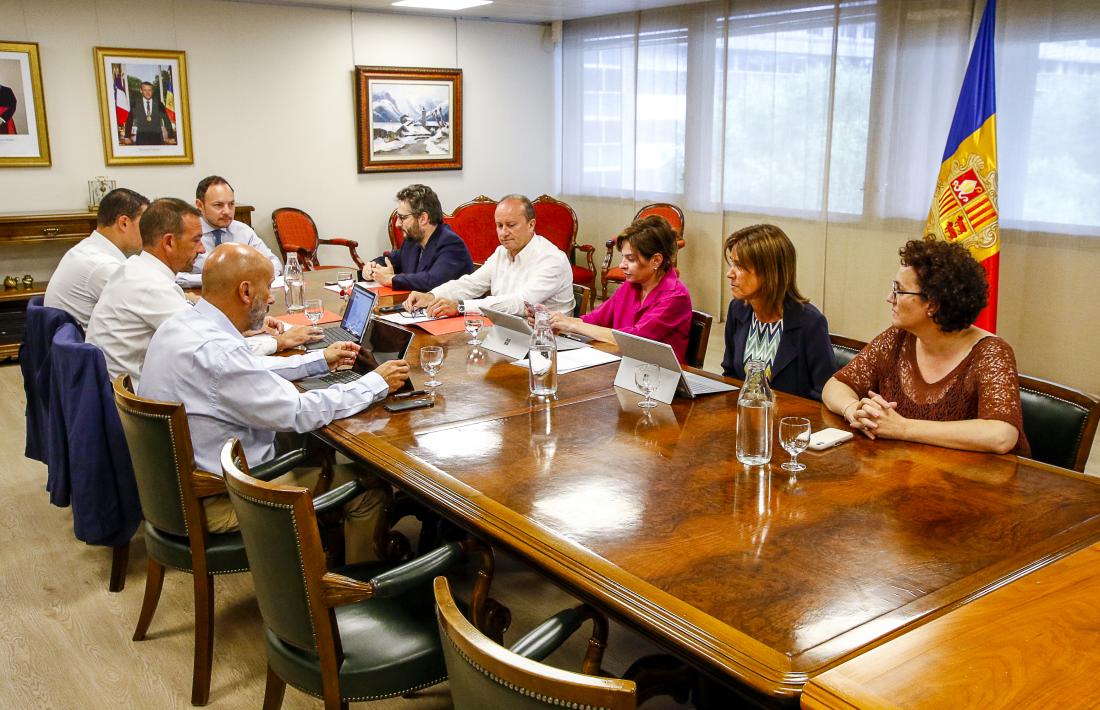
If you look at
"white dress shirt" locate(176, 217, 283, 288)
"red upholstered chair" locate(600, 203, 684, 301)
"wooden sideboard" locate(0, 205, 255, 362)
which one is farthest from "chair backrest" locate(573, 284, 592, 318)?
"wooden sideboard" locate(0, 205, 255, 362)

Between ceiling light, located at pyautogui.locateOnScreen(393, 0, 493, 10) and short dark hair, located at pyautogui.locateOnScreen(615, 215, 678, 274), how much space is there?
161 inches

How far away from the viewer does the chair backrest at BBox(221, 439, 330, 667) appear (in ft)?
5.67

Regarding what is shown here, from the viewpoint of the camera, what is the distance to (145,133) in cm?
661

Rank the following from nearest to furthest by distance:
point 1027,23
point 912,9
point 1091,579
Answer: point 1091,579 < point 1027,23 < point 912,9

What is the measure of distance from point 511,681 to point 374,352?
2.25 meters

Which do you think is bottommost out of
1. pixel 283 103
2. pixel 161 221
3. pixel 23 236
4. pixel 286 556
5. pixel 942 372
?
pixel 286 556

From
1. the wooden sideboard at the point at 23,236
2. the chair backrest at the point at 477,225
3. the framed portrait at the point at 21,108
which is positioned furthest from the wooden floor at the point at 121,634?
the chair backrest at the point at 477,225

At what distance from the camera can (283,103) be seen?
23.6 feet

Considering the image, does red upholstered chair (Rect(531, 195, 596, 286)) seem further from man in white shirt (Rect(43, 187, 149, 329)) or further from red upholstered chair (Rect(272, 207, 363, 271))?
man in white shirt (Rect(43, 187, 149, 329))

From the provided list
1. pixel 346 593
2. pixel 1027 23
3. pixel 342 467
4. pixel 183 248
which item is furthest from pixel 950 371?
pixel 1027 23

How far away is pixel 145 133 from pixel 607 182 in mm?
3793

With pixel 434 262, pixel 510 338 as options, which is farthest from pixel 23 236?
pixel 510 338

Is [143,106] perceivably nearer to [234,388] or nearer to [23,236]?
[23,236]

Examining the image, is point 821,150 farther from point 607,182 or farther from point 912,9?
point 607,182
